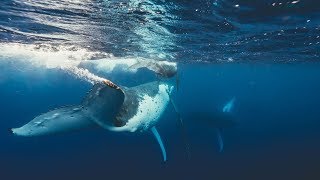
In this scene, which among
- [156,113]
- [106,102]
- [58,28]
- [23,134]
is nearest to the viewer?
[23,134]

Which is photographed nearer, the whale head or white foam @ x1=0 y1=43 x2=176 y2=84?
the whale head

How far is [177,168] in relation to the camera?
78.0 feet

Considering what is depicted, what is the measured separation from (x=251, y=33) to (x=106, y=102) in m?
9.93

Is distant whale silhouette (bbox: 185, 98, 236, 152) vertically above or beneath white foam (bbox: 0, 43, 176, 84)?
beneath

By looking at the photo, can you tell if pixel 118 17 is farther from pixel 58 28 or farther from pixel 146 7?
pixel 58 28

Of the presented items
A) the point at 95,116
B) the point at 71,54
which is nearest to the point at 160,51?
the point at 71,54

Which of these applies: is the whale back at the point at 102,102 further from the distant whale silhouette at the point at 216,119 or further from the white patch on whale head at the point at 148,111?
the distant whale silhouette at the point at 216,119

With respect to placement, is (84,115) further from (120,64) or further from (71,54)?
(120,64)

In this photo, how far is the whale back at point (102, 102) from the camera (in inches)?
281

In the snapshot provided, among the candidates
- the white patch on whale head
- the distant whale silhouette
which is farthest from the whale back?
the distant whale silhouette

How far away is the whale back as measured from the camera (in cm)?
714

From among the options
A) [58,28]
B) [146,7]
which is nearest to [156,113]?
[146,7]

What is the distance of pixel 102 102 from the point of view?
7.18 m

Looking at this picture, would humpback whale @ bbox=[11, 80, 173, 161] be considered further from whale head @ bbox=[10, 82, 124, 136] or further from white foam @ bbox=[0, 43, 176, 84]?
white foam @ bbox=[0, 43, 176, 84]
